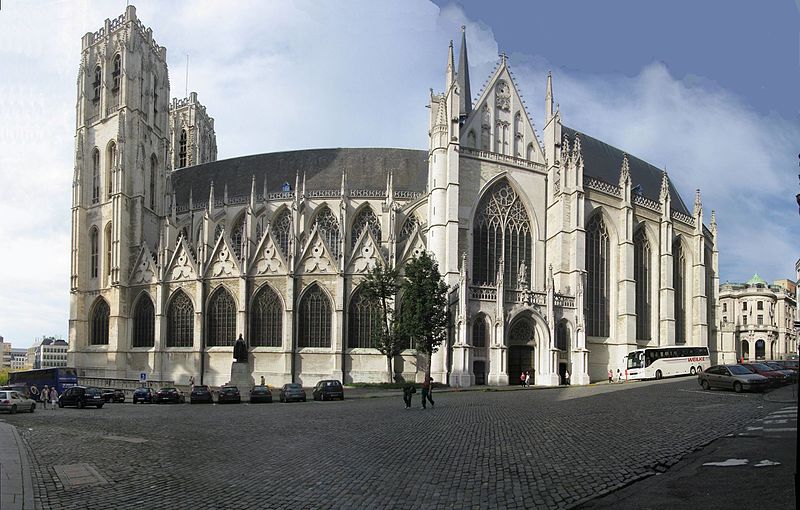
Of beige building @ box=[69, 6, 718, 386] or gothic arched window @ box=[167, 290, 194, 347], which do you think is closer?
beige building @ box=[69, 6, 718, 386]

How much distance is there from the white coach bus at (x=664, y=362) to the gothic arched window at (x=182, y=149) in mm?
58442

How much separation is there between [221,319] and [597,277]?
27.3 m

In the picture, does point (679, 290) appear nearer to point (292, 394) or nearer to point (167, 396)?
point (292, 394)

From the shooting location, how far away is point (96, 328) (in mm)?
59562

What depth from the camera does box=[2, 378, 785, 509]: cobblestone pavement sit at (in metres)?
10.0

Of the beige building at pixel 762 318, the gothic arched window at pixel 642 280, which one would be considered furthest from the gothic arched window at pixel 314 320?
the beige building at pixel 762 318

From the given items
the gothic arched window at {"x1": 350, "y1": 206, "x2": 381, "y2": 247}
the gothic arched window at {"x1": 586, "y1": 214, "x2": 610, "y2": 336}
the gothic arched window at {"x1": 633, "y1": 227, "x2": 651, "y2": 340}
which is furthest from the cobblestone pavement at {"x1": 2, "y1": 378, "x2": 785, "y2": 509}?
the gothic arched window at {"x1": 350, "y1": 206, "x2": 381, "y2": 247}

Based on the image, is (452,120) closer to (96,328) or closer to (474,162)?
(474,162)

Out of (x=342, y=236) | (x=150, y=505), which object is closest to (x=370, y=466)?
(x=150, y=505)

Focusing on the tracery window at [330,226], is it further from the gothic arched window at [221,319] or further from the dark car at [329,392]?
the dark car at [329,392]

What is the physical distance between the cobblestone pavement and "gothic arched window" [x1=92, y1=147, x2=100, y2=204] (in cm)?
4365

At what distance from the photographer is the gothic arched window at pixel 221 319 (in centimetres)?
5081

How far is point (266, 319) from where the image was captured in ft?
163

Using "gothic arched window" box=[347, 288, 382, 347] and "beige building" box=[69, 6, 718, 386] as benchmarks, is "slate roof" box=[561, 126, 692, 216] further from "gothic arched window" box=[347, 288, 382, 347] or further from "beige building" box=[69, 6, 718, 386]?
"gothic arched window" box=[347, 288, 382, 347]
